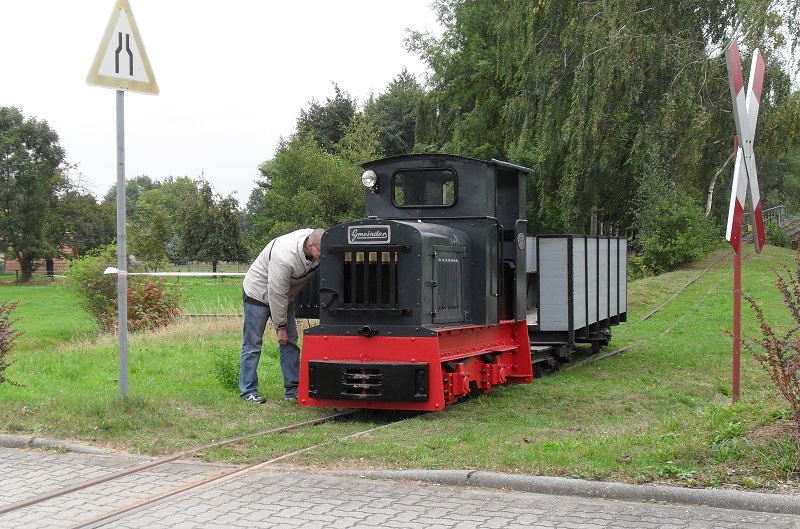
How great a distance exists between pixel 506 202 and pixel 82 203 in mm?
58607

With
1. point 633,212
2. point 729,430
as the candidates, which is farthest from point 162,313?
point 633,212

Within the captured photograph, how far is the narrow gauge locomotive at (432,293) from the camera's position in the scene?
8.91 m

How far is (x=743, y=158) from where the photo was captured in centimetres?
708

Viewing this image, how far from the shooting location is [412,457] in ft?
22.0

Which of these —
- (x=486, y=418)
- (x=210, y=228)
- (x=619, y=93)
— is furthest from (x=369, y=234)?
(x=210, y=228)

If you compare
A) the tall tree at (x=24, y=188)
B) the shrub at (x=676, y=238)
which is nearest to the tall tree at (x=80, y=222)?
the tall tree at (x=24, y=188)

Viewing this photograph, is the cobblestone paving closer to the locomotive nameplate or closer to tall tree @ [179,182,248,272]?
the locomotive nameplate

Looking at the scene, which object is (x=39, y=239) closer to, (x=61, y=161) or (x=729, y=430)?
(x=61, y=161)

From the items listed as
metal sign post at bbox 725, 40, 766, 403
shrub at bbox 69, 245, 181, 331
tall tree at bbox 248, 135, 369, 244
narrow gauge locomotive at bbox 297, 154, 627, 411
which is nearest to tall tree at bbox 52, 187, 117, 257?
tall tree at bbox 248, 135, 369, 244

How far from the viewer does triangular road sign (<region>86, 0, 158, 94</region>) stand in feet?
25.0

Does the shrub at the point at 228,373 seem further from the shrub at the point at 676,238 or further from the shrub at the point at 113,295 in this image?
the shrub at the point at 676,238

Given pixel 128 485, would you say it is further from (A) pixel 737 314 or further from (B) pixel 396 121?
(B) pixel 396 121

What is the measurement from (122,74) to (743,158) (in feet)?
17.7

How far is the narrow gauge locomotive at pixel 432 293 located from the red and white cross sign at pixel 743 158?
3.11 m
